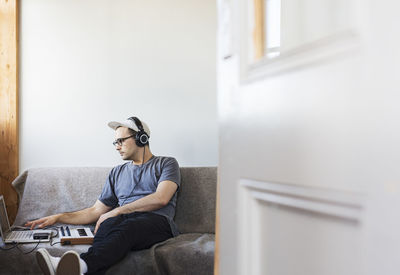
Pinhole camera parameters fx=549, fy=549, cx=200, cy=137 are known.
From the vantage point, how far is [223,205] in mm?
925

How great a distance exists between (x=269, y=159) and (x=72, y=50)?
321 cm

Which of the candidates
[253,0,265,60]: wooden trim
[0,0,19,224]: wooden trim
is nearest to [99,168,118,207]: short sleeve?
[0,0,19,224]: wooden trim

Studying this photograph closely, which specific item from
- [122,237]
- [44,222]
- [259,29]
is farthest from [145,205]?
[259,29]

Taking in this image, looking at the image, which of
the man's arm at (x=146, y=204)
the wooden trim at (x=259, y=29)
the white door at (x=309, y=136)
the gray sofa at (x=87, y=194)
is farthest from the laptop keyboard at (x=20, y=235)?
the wooden trim at (x=259, y=29)

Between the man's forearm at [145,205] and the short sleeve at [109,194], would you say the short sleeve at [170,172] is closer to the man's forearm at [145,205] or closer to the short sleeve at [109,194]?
the man's forearm at [145,205]

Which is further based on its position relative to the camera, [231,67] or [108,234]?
[108,234]

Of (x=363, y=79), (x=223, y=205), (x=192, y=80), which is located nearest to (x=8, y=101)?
(x=192, y=80)

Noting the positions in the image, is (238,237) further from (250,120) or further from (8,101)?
(8,101)

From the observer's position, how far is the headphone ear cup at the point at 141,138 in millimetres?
3287

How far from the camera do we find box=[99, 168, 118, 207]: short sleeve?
10.7ft

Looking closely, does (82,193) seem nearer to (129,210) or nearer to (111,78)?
(129,210)

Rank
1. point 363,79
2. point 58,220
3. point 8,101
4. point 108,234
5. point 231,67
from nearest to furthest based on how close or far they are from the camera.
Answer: point 363,79 → point 231,67 → point 108,234 → point 58,220 → point 8,101

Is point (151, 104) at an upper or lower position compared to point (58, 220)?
upper

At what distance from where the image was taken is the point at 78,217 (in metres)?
3.22
